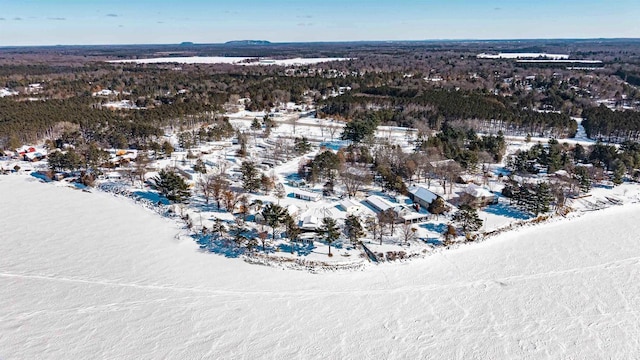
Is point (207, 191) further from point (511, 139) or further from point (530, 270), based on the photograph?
point (511, 139)

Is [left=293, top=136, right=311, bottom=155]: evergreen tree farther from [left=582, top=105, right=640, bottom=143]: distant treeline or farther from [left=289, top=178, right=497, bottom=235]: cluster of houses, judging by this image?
[left=582, top=105, right=640, bottom=143]: distant treeline

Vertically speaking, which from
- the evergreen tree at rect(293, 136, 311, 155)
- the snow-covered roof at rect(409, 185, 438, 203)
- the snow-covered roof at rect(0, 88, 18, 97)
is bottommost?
the snow-covered roof at rect(409, 185, 438, 203)

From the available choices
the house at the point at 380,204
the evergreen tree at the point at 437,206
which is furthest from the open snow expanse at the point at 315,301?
the house at the point at 380,204

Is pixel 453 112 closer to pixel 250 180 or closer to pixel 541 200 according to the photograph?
pixel 541 200

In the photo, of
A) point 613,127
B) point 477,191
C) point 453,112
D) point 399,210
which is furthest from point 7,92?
point 613,127

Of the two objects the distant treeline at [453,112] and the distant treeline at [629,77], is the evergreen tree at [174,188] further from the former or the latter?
the distant treeline at [629,77]

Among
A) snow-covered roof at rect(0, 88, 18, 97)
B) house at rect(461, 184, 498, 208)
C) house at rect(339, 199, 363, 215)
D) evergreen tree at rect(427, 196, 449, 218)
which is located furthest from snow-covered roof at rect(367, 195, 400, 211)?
snow-covered roof at rect(0, 88, 18, 97)
